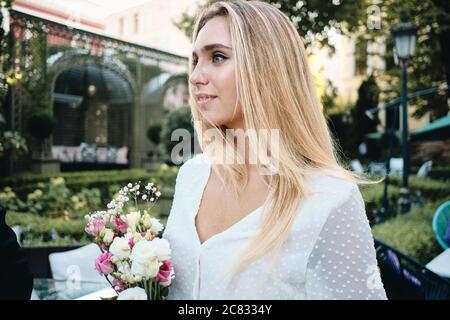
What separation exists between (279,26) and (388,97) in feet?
42.5

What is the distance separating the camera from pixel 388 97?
13453mm

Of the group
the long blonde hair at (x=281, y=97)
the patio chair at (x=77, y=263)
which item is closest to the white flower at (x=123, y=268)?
the long blonde hair at (x=281, y=97)

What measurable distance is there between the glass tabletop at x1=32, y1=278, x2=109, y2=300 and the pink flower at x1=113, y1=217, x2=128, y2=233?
221 centimetres

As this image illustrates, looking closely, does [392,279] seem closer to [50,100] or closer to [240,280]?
[240,280]

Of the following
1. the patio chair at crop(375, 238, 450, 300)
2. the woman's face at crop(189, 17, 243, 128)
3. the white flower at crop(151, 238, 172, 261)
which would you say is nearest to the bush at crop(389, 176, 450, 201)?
the patio chair at crop(375, 238, 450, 300)

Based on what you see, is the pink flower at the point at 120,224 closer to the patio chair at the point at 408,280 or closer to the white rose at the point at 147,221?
the white rose at the point at 147,221

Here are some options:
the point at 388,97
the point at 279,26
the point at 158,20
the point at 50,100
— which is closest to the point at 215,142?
the point at 279,26

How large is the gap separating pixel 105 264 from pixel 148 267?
0.15 meters

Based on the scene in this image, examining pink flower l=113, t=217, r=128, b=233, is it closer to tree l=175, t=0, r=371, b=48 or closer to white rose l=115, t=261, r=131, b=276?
white rose l=115, t=261, r=131, b=276

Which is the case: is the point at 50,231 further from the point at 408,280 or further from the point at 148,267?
the point at 148,267

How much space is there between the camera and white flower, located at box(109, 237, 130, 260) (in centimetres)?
123

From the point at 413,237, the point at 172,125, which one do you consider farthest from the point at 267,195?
the point at 172,125

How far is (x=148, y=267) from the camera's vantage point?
118cm

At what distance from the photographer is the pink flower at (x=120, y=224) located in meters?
1.36
